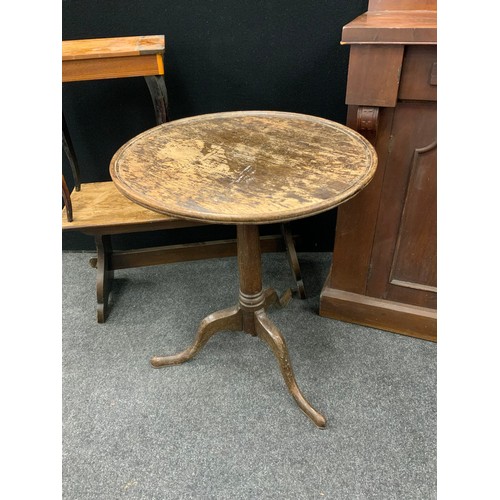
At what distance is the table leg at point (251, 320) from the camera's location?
57.0 inches

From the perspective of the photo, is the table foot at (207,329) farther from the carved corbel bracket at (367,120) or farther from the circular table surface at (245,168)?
the carved corbel bracket at (367,120)

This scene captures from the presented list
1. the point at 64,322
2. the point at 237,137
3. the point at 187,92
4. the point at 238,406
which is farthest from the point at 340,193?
the point at 64,322

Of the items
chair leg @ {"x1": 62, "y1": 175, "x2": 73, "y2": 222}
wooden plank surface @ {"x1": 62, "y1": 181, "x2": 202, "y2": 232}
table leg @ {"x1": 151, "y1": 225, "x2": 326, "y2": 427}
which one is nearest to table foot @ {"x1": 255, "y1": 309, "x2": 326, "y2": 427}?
table leg @ {"x1": 151, "y1": 225, "x2": 326, "y2": 427}

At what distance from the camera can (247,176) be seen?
1165 millimetres

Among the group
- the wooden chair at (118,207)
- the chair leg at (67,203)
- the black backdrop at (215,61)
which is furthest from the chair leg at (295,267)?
the chair leg at (67,203)

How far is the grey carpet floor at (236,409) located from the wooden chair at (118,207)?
0.74 feet

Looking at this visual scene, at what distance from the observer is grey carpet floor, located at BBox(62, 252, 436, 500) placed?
4.31 feet

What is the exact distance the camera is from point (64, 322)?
6.43 ft

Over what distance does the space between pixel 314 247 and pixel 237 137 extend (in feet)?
3.64

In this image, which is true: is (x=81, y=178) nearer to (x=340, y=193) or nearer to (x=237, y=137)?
(x=237, y=137)

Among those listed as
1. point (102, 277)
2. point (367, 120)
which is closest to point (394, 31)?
point (367, 120)

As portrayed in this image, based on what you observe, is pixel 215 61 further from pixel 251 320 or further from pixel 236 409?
pixel 236 409

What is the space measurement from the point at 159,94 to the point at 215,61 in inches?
13.9

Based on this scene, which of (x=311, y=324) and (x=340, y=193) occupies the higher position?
(x=340, y=193)
